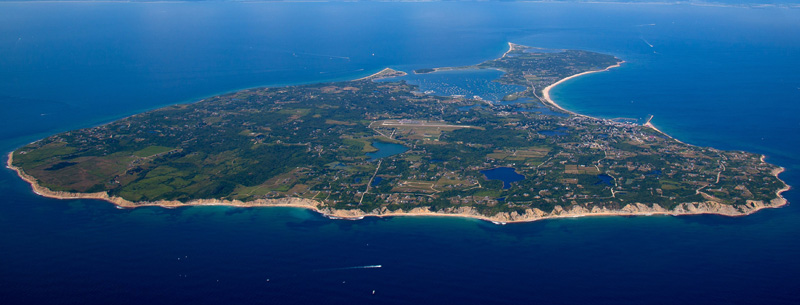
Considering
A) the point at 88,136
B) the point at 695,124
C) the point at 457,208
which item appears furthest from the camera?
the point at 695,124

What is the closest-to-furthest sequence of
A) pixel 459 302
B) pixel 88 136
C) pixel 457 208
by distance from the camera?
pixel 459 302 < pixel 457 208 < pixel 88 136

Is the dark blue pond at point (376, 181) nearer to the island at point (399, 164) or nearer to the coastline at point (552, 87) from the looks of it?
the island at point (399, 164)

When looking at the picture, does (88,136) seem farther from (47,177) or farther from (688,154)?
(688,154)

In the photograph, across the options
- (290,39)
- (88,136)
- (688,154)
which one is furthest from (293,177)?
(290,39)

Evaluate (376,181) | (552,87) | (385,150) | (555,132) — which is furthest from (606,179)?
(552,87)

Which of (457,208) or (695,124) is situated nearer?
(457,208)

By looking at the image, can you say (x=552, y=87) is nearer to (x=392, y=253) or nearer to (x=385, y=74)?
(x=385, y=74)
